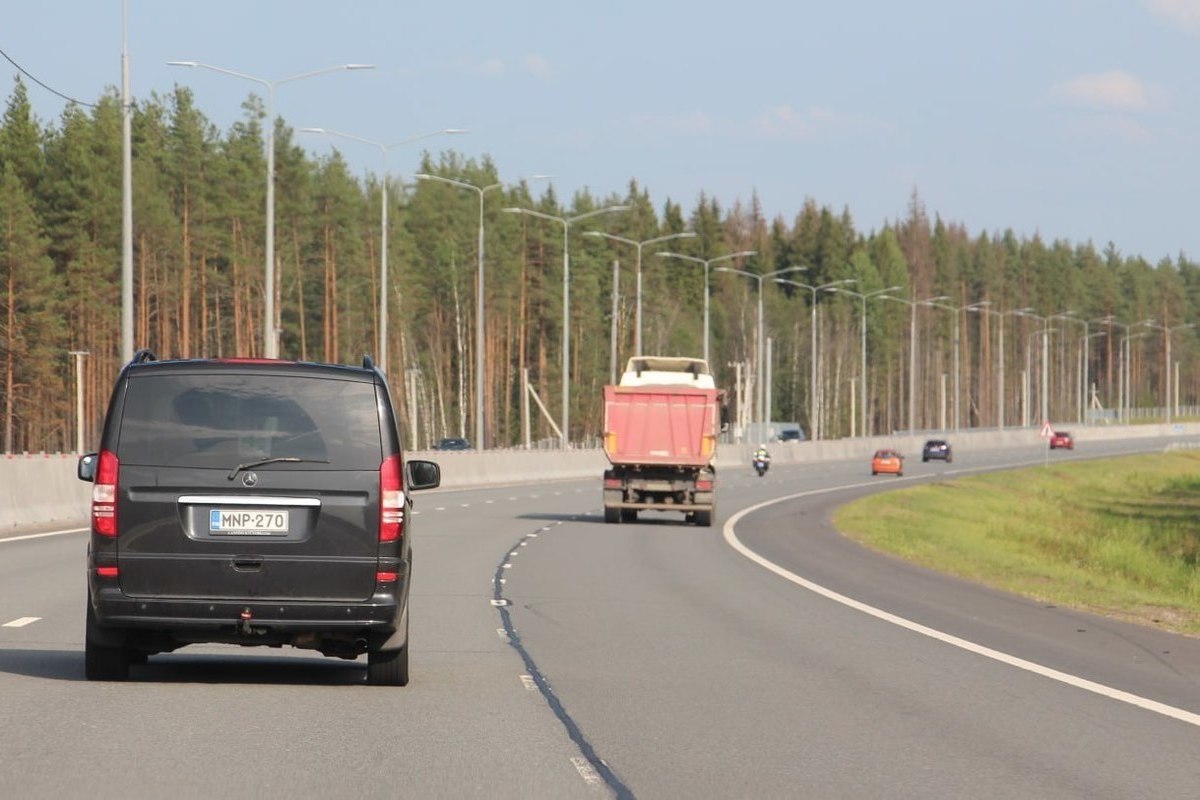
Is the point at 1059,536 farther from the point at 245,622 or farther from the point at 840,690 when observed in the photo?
the point at 245,622

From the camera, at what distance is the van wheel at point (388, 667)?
12.7 meters

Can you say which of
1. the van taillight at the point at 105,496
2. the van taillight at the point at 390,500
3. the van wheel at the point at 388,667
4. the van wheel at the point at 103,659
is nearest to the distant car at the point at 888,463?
the van wheel at the point at 388,667

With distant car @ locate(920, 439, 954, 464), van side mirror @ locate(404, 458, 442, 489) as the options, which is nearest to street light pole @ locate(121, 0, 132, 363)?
van side mirror @ locate(404, 458, 442, 489)

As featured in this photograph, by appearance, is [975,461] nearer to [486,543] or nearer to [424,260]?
[424,260]

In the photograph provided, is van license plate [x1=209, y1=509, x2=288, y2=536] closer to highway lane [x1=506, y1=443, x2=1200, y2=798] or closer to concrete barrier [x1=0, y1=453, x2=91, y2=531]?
highway lane [x1=506, y1=443, x2=1200, y2=798]

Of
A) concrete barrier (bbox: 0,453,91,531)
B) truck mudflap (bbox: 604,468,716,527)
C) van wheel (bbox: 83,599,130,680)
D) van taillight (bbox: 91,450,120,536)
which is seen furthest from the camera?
truck mudflap (bbox: 604,468,716,527)

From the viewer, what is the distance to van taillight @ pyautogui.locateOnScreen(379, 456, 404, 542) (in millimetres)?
12281

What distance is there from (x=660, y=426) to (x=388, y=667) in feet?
95.8

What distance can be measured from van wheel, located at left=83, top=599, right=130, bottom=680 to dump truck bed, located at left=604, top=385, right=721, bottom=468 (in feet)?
94.3

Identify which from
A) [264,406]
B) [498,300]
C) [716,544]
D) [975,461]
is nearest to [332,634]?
[264,406]

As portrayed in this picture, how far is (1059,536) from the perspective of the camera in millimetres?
→ 50688

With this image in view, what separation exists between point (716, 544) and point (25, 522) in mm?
10672

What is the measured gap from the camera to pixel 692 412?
41906 mm

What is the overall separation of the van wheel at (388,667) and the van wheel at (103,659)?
1.44m
